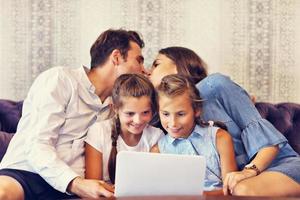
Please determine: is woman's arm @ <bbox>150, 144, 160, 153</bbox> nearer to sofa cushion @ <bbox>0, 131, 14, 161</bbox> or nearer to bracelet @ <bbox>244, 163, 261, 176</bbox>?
bracelet @ <bbox>244, 163, 261, 176</bbox>

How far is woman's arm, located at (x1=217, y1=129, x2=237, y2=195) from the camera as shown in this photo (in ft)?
5.80

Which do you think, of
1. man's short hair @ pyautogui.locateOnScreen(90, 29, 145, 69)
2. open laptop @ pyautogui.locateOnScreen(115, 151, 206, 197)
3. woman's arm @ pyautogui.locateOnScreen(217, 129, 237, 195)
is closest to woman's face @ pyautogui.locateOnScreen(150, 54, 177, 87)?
man's short hair @ pyautogui.locateOnScreen(90, 29, 145, 69)

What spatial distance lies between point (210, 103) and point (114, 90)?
36 cm

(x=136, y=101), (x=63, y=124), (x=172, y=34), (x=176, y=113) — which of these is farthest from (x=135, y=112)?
(x=172, y=34)

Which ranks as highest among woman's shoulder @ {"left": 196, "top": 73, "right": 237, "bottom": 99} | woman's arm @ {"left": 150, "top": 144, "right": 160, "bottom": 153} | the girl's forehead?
woman's shoulder @ {"left": 196, "top": 73, "right": 237, "bottom": 99}

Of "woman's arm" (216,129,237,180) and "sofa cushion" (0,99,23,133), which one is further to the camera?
"sofa cushion" (0,99,23,133)

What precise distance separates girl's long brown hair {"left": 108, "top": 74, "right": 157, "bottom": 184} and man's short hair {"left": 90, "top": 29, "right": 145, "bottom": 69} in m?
0.21

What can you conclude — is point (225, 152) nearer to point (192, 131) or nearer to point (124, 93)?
point (192, 131)

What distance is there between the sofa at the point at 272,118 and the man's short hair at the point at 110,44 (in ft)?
1.23

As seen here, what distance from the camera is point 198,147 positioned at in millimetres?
1837

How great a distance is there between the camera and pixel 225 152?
178cm

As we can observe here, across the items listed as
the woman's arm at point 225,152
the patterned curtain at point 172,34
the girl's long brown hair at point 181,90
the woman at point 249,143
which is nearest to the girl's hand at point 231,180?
the woman at point 249,143

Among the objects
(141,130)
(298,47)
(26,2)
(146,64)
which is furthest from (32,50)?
(298,47)

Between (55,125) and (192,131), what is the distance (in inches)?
19.2
